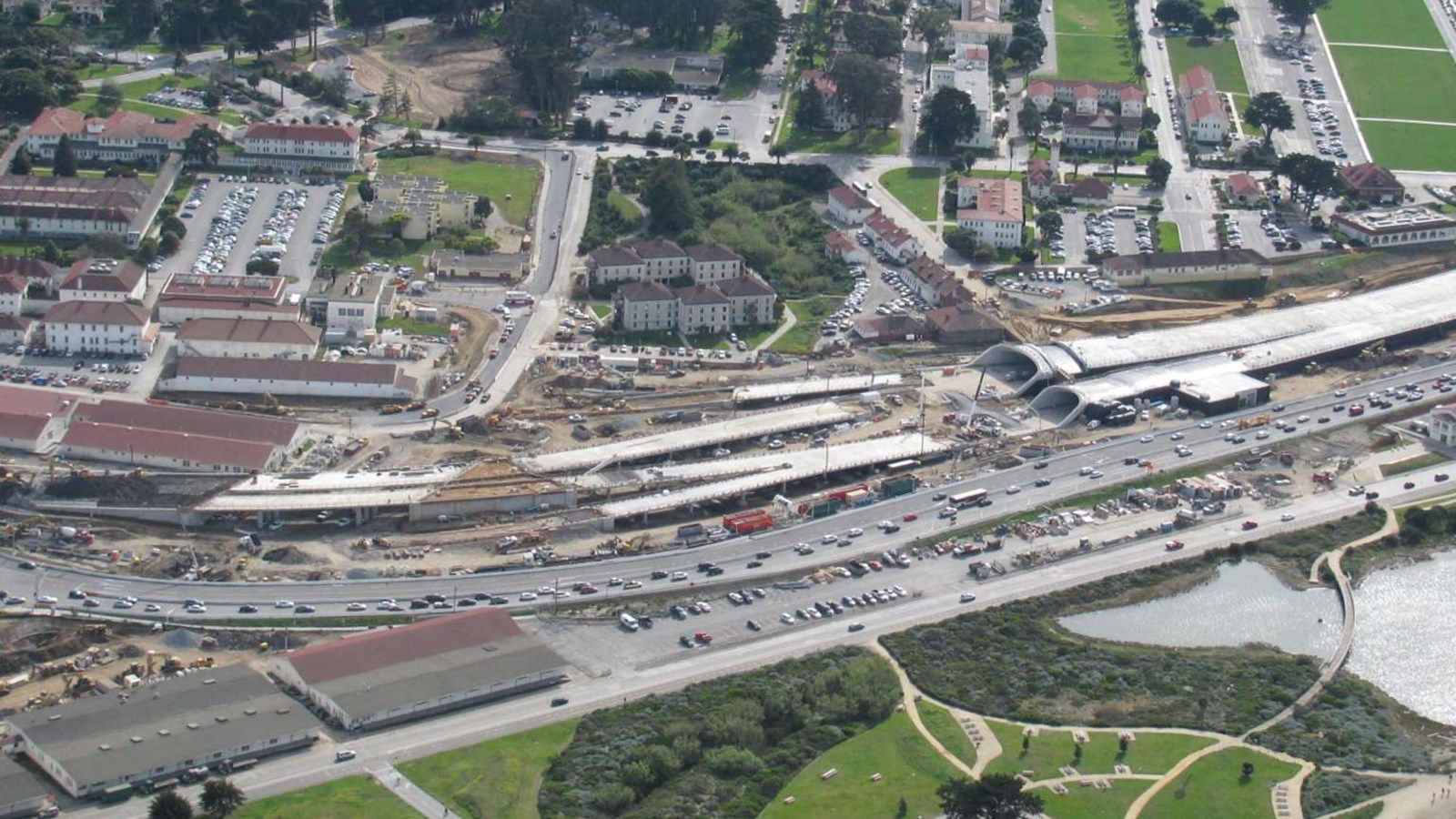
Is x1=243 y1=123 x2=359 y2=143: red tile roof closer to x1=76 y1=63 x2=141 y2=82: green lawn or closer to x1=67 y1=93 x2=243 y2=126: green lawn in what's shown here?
x1=67 y1=93 x2=243 y2=126: green lawn

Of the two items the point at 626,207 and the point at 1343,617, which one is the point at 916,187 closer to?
the point at 626,207

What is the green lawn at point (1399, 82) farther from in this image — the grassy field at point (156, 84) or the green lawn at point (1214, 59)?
the grassy field at point (156, 84)

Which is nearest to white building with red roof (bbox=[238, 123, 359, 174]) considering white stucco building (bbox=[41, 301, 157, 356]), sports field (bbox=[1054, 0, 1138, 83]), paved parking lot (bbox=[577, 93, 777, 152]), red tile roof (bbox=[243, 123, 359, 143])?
red tile roof (bbox=[243, 123, 359, 143])

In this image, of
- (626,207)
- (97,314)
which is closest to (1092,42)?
(626,207)

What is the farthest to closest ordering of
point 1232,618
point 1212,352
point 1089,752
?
point 1212,352 < point 1232,618 < point 1089,752

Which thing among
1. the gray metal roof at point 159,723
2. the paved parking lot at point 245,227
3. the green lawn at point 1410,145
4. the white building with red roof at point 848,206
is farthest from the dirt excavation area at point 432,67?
the gray metal roof at point 159,723

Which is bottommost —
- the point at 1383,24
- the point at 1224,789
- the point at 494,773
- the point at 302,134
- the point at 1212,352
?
the point at 1212,352
